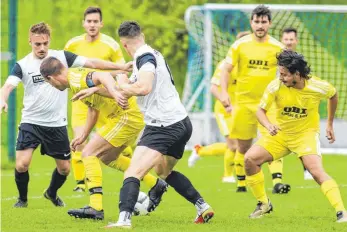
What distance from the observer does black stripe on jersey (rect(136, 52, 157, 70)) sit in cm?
942

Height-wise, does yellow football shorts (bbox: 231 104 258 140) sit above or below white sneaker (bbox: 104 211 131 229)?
below

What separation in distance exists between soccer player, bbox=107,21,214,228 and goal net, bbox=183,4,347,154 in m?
11.6

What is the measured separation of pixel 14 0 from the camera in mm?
17484

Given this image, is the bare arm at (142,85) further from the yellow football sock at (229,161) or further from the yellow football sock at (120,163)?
the yellow football sock at (229,161)

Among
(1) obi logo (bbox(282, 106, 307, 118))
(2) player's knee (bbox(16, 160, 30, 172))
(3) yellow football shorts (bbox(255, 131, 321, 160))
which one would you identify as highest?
(1) obi logo (bbox(282, 106, 307, 118))

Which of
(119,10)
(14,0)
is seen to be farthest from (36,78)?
(119,10)

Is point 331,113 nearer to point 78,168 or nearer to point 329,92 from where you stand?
point 329,92

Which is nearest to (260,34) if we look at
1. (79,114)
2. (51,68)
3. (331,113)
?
(79,114)

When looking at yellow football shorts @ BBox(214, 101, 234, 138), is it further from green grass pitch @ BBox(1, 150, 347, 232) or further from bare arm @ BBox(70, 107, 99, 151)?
bare arm @ BBox(70, 107, 99, 151)

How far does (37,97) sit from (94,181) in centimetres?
201

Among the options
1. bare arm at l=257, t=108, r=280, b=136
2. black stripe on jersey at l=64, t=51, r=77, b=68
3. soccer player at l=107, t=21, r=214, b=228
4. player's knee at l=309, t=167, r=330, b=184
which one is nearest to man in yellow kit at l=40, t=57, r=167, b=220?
soccer player at l=107, t=21, r=214, b=228

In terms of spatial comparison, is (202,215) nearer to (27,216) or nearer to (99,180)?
(99,180)

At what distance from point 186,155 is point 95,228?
11253 mm

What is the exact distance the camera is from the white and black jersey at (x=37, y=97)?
11641mm
